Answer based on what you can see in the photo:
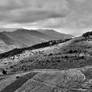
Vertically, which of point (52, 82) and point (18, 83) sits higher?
point (52, 82)

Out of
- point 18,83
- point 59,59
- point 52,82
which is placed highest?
point 59,59

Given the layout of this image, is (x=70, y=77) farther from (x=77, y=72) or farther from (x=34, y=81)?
(x=34, y=81)

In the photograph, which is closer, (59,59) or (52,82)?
(52,82)

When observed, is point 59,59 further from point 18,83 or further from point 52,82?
point 52,82

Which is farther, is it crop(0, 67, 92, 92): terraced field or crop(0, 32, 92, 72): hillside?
crop(0, 32, 92, 72): hillside

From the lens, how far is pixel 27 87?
73875 mm

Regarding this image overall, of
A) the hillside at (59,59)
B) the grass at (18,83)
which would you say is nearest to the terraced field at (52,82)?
the grass at (18,83)

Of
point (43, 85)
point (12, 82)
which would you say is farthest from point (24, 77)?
point (43, 85)

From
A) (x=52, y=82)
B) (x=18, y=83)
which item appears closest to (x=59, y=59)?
(x=18, y=83)

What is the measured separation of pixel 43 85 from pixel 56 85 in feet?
13.6

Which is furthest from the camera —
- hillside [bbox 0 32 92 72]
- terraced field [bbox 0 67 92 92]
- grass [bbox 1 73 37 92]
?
hillside [bbox 0 32 92 72]

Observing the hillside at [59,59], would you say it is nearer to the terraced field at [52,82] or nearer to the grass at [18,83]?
the terraced field at [52,82]

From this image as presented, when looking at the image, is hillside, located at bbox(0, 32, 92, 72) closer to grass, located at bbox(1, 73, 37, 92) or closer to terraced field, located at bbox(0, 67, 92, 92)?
terraced field, located at bbox(0, 67, 92, 92)

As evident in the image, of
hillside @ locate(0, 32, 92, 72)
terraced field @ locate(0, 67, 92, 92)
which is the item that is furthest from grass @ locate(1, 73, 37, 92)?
hillside @ locate(0, 32, 92, 72)
